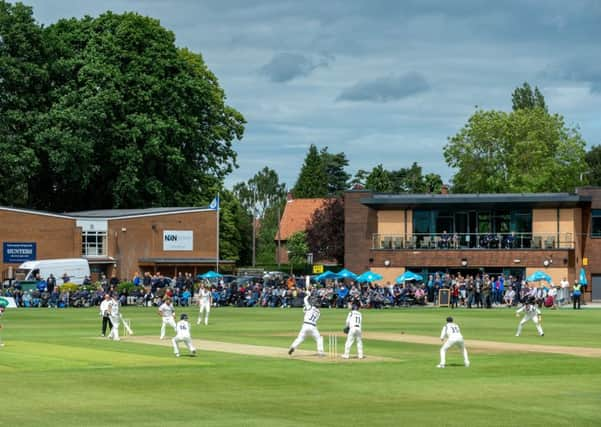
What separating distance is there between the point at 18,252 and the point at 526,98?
7195 cm

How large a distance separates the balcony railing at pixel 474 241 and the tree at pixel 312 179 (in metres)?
55.1

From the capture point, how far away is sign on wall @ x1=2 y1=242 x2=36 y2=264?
78625 millimetres

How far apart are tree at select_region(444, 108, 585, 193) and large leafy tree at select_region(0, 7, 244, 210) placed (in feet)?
82.3

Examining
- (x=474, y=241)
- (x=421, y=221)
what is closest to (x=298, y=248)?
(x=421, y=221)

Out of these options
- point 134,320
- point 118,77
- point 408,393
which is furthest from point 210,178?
point 408,393

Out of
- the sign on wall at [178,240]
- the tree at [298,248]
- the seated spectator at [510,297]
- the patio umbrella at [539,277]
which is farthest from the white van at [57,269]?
the tree at [298,248]

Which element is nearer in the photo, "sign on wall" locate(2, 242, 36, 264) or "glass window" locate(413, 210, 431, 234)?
"sign on wall" locate(2, 242, 36, 264)

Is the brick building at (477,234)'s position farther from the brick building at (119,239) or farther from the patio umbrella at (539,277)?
the brick building at (119,239)

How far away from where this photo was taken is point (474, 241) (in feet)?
277

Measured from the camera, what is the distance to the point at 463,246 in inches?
3317

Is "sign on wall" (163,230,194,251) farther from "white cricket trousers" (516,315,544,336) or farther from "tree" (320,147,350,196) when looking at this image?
"tree" (320,147,350,196)

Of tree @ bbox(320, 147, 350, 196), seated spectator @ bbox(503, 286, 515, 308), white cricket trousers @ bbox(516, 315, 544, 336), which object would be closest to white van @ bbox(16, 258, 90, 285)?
seated spectator @ bbox(503, 286, 515, 308)

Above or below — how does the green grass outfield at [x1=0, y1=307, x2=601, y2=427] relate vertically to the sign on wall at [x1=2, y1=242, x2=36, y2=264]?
below

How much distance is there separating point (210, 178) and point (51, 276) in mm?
27190
